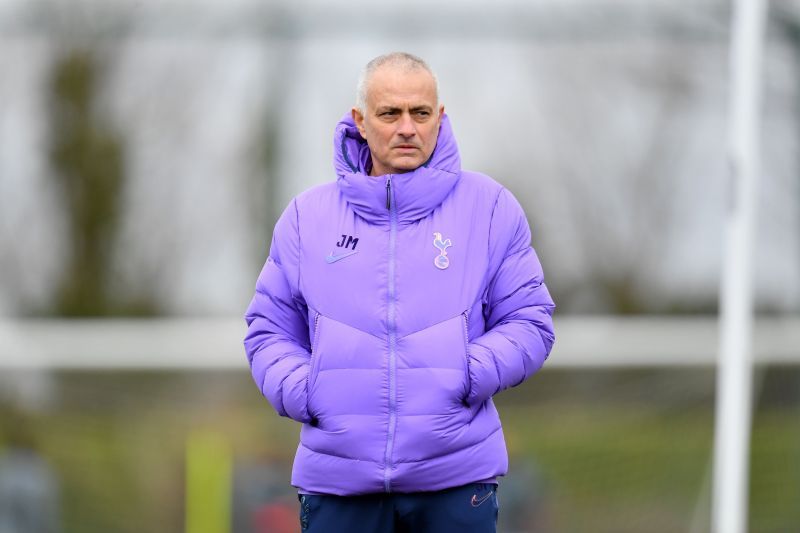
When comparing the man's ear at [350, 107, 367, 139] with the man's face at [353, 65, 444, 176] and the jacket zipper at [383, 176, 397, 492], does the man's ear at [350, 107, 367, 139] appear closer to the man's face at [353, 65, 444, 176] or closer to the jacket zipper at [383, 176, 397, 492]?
the man's face at [353, 65, 444, 176]

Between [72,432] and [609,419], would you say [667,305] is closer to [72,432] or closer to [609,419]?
[609,419]

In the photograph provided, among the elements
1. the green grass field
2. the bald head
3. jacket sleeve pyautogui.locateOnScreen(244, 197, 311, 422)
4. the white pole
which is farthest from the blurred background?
the bald head

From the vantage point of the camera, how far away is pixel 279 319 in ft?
8.33

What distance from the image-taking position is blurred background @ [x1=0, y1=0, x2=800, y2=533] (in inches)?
302

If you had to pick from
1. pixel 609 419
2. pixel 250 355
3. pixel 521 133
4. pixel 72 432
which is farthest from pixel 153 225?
pixel 250 355

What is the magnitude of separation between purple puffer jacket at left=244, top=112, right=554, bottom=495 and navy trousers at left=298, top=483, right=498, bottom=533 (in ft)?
0.12

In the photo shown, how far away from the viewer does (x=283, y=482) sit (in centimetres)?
648

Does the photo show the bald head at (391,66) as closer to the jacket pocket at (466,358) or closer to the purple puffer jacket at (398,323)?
the purple puffer jacket at (398,323)

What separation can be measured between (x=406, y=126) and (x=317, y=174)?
18.7 ft

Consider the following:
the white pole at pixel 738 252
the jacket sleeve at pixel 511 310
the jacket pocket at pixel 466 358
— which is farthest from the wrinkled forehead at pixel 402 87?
the white pole at pixel 738 252

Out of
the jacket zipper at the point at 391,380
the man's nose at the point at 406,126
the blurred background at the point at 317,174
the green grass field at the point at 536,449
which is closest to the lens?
the jacket zipper at the point at 391,380

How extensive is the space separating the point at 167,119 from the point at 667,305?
11.2 ft

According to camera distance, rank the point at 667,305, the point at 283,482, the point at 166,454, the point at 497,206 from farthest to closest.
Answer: the point at 667,305 → the point at 166,454 → the point at 283,482 → the point at 497,206

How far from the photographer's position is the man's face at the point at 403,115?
247 centimetres
